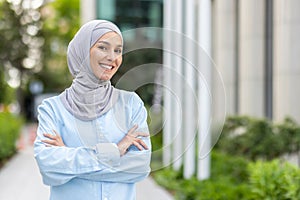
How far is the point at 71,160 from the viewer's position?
1875 millimetres

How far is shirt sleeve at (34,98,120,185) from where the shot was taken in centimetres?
187

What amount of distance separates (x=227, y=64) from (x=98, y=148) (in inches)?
581

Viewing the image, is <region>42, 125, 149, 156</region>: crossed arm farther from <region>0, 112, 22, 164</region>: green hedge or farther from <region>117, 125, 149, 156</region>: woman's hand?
<region>0, 112, 22, 164</region>: green hedge

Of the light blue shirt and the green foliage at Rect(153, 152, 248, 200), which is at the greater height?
the light blue shirt

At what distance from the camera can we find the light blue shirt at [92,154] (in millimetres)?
1878

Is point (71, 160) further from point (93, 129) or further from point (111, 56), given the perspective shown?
point (111, 56)

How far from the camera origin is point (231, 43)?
1642 cm

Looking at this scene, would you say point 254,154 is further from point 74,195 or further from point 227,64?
point 74,195

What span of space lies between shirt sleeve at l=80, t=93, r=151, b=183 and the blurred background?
104 millimetres

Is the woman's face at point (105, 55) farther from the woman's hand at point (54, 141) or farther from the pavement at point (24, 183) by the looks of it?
the pavement at point (24, 183)

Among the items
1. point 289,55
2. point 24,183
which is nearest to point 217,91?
point 289,55

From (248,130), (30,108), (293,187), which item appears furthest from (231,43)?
(30,108)

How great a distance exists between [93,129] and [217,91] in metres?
1.52

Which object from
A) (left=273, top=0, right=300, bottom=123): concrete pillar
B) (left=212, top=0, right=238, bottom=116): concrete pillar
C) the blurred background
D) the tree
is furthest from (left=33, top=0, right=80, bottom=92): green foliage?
(left=273, top=0, right=300, bottom=123): concrete pillar
